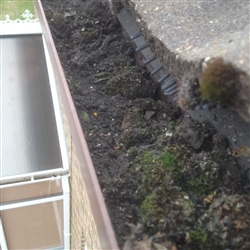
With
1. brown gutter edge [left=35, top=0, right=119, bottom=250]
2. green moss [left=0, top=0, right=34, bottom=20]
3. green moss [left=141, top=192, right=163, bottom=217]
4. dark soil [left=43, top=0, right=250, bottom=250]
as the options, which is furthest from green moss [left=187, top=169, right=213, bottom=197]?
green moss [left=0, top=0, right=34, bottom=20]

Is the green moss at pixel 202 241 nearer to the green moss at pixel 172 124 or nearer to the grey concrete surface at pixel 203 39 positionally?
the grey concrete surface at pixel 203 39

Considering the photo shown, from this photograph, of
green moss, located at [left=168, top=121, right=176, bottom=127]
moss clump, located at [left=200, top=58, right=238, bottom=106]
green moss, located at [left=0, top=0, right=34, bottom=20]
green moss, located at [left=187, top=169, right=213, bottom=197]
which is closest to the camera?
moss clump, located at [left=200, top=58, right=238, bottom=106]

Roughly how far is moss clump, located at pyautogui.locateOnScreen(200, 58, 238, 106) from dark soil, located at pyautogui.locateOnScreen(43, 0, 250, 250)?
58 cm

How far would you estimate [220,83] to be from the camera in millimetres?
1187

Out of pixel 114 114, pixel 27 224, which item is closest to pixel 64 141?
pixel 27 224

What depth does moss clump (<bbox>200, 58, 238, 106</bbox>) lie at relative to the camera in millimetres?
1170

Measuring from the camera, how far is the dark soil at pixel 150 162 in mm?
1539

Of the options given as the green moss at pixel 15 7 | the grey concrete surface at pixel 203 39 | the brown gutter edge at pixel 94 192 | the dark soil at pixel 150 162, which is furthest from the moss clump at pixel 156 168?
the green moss at pixel 15 7

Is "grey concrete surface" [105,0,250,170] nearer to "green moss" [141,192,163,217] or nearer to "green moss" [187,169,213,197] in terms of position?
"green moss" [187,169,213,197]

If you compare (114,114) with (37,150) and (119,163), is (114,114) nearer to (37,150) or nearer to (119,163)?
(119,163)

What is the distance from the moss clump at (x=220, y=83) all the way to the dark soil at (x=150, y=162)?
0.58 metres

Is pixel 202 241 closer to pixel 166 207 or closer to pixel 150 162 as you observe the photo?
pixel 166 207

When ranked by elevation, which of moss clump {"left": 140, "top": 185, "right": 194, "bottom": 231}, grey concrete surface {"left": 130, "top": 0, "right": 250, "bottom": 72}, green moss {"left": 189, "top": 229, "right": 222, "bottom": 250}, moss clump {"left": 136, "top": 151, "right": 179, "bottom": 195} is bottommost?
green moss {"left": 189, "top": 229, "right": 222, "bottom": 250}

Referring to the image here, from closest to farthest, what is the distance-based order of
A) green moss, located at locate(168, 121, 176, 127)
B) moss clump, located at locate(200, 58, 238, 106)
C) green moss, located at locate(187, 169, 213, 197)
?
moss clump, located at locate(200, 58, 238, 106)
green moss, located at locate(187, 169, 213, 197)
green moss, located at locate(168, 121, 176, 127)
